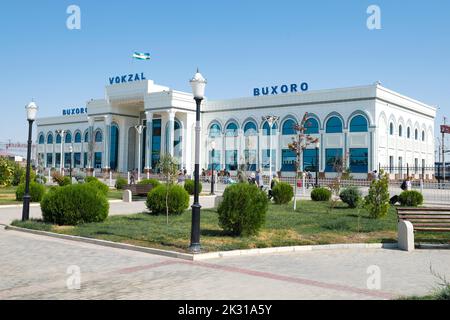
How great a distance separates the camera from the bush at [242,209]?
443 inches

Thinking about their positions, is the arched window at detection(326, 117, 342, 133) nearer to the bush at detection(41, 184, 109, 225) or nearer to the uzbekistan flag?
the uzbekistan flag

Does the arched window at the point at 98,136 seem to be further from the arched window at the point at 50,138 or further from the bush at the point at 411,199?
the bush at the point at 411,199

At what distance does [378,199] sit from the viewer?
1523 cm

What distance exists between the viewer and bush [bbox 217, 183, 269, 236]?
11250mm

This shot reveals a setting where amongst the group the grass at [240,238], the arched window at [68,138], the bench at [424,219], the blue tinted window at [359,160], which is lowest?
the grass at [240,238]

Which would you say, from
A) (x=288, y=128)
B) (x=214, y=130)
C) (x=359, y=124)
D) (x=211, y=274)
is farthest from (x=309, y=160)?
(x=211, y=274)

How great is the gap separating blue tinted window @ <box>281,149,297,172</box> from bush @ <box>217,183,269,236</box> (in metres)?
40.0

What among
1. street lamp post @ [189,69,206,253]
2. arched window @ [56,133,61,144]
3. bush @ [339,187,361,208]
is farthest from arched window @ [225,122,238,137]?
street lamp post @ [189,69,206,253]

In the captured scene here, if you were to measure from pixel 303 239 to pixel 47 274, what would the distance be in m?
Answer: 6.12

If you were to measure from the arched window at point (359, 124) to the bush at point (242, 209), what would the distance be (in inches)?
1472

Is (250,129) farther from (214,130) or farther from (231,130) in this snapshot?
(214,130)

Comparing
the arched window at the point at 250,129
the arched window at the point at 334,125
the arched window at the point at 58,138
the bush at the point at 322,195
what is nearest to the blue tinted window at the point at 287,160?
the arched window at the point at 250,129

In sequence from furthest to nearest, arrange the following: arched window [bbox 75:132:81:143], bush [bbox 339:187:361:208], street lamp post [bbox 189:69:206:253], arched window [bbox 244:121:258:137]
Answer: arched window [bbox 75:132:81:143] → arched window [bbox 244:121:258:137] → bush [bbox 339:187:361:208] → street lamp post [bbox 189:69:206:253]

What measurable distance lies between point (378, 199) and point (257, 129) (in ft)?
129
